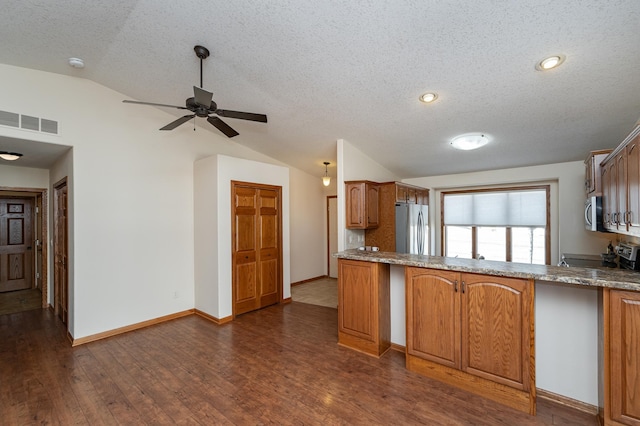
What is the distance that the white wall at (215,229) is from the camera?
4.12 metres

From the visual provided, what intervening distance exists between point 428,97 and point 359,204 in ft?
5.62

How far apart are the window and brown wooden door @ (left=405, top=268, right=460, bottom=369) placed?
3.43m

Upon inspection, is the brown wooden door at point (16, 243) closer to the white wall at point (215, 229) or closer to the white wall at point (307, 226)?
the white wall at point (215, 229)

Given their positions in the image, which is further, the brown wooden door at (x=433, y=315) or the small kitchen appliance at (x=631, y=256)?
the brown wooden door at (x=433, y=315)

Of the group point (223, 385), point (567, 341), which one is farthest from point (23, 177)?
point (567, 341)

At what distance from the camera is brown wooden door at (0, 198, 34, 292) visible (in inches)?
215

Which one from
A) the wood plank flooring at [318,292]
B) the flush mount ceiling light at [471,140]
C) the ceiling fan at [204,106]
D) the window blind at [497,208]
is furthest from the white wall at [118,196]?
the window blind at [497,208]

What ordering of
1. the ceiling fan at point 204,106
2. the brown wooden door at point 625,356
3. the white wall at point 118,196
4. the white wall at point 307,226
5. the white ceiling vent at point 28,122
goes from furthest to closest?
1. the white wall at point 307,226
2. the white wall at point 118,196
3. the white ceiling vent at point 28,122
4. the ceiling fan at point 204,106
5. the brown wooden door at point 625,356

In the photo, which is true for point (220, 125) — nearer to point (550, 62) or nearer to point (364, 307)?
point (364, 307)

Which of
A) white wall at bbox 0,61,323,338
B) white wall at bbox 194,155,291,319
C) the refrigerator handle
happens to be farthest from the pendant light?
white wall at bbox 0,61,323,338

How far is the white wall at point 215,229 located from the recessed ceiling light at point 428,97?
108 inches

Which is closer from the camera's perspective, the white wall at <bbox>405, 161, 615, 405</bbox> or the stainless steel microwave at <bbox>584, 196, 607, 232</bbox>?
the white wall at <bbox>405, 161, 615, 405</bbox>

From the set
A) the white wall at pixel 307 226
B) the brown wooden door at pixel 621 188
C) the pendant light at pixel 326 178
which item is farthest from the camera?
the white wall at pixel 307 226

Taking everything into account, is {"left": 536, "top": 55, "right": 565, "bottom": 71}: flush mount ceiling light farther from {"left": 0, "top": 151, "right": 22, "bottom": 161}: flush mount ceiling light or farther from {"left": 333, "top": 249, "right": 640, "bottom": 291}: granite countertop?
{"left": 0, "top": 151, "right": 22, "bottom": 161}: flush mount ceiling light
